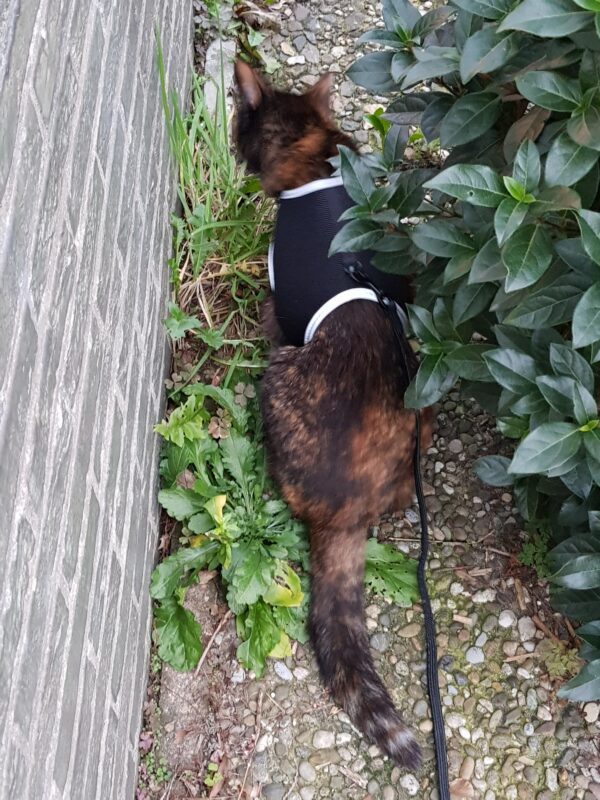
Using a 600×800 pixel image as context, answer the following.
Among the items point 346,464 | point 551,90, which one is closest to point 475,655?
point 346,464

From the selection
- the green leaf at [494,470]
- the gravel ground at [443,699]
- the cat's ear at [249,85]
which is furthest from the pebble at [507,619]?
the cat's ear at [249,85]

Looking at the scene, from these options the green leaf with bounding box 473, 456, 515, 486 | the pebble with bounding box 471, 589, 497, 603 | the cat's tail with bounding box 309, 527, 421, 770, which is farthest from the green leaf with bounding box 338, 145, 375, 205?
the pebble with bounding box 471, 589, 497, 603

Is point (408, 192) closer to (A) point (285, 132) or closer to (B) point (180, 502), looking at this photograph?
(A) point (285, 132)

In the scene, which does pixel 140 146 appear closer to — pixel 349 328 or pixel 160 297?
pixel 160 297

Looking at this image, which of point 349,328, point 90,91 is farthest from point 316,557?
point 90,91

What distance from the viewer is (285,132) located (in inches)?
132

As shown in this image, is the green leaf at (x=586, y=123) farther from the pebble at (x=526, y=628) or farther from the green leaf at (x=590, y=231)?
→ the pebble at (x=526, y=628)

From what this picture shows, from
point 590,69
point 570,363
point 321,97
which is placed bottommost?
point 570,363

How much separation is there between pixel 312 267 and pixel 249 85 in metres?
1.00

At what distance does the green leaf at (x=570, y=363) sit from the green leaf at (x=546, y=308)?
0.25 feet

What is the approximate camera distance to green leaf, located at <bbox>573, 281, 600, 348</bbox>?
1798 mm

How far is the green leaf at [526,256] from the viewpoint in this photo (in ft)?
5.94

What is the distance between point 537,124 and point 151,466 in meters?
1.84

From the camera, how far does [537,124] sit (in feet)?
6.69
